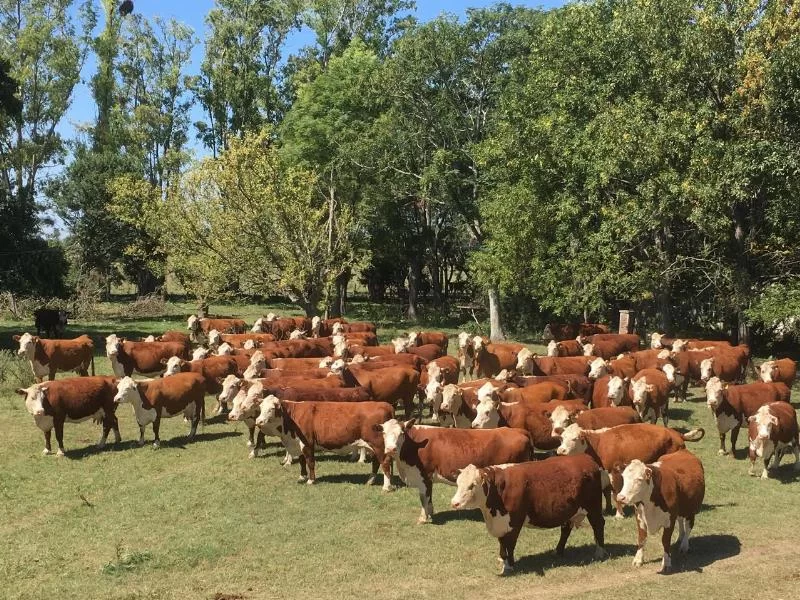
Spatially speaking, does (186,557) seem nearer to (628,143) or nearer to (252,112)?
(628,143)

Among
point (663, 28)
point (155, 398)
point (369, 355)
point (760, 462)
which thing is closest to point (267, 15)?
point (663, 28)

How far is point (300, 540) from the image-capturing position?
960 centimetres

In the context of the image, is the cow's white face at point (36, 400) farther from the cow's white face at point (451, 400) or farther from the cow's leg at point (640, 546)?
the cow's leg at point (640, 546)

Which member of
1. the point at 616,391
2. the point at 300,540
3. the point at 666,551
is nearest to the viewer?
the point at 666,551

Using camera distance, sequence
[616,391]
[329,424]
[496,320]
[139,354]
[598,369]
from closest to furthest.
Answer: [329,424], [616,391], [598,369], [139,354], [496,320]

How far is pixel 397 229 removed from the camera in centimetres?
4322

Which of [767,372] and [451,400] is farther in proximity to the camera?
[767,372]

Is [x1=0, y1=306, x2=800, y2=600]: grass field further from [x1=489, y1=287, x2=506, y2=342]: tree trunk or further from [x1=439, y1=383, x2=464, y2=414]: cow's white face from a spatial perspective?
[x1=489, y1=287, x2=506, y2=342]: tree trunk

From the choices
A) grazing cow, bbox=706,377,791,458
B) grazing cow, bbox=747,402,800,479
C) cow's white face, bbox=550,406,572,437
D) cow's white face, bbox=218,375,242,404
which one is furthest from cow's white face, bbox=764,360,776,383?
cow's white face, bbox=218,375,242,404

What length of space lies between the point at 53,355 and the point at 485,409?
1263 centimetres

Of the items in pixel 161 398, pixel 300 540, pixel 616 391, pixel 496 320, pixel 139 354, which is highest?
pixel 496 320

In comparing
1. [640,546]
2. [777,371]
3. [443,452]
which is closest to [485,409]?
[443,452]

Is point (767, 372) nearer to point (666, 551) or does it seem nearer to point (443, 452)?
point (666, 551)

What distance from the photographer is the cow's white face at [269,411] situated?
1219 cm
